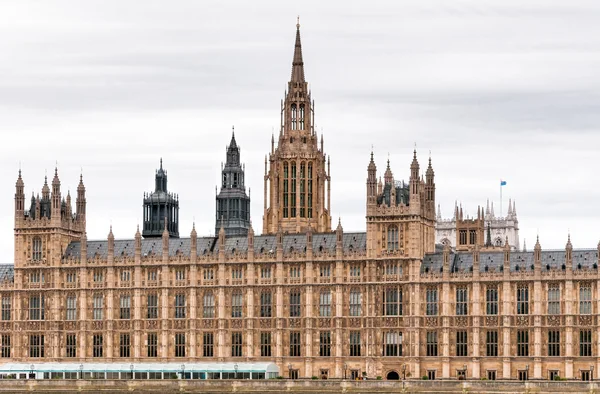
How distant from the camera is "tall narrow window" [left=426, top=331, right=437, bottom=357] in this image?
19812 centimetres

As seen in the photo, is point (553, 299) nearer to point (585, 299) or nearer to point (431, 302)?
point (585, 299)

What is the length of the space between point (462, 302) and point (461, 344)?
176 inches

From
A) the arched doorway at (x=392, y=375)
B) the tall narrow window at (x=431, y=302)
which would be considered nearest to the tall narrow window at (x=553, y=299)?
the tall narrow window at (x=431, y=302)

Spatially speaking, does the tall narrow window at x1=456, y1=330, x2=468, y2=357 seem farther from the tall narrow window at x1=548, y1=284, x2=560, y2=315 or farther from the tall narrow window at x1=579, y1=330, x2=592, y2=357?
the tall narrow window at x1=579, y1=330, x2=592, y2=357

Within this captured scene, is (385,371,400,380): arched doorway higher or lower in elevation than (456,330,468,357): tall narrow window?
lower

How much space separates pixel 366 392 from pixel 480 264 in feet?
77.6

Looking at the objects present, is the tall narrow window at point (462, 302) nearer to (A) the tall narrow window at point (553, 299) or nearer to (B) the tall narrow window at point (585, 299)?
(A) the tall narrow window at point (553, 299)

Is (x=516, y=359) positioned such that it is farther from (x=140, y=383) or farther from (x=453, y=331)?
(x=140, y=383)

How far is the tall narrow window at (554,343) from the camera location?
632 ft

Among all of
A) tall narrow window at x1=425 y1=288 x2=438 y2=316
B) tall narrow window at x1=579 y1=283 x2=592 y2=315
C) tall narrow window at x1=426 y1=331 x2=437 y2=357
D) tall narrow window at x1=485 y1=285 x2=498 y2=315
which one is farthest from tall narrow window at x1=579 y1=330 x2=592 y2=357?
tall narrow window at x1=425 y1=288 x2=438 y2=316

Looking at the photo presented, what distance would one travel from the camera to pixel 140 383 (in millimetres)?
193500

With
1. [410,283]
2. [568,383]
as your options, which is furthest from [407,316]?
[568,383]

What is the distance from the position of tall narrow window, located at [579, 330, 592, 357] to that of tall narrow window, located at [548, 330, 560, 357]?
2385 mm

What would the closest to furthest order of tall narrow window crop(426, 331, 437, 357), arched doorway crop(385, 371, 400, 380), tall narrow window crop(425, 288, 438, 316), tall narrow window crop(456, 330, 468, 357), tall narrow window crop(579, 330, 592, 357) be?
tall narrow window crop(579, 330, 592, 357) → tall narrow window crop(456, 330, 468, 357) → tall narrow window crop(426, 331, 437, 357) → tall narrow window crop(425, 288, 438, 316) → arched doorway crop(385, 371, 400, 380)
